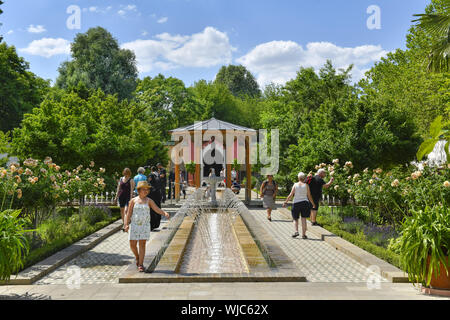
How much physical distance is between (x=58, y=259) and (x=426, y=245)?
269 inches

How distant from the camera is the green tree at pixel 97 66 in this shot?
4484 centimetres

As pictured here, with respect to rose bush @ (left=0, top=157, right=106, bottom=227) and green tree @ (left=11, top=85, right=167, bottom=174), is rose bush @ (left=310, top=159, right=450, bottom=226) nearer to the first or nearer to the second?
rose bush @ (left=0, top=157, right=106, bottom=227)

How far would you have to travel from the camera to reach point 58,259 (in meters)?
8.68

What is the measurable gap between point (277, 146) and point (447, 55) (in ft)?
53.4

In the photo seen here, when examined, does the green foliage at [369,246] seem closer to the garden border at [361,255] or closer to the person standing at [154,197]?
the garden border at [361,255]

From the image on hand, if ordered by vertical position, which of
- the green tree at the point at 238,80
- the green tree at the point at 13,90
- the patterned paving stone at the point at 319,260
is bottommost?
the patterned paving stone at the point at 319,260

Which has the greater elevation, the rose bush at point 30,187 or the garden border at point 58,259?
the rose bush at point 30,187

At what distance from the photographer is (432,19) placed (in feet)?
43.7

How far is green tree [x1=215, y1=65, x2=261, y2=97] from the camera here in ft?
283

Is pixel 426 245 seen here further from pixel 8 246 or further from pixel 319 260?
pixel 8 246

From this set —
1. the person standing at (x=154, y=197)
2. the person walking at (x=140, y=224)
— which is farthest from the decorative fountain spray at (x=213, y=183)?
the person walking at (x=140, y=224)

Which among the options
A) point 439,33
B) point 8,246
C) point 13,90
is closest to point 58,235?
point 8,246

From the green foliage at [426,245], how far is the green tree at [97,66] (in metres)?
41.7
